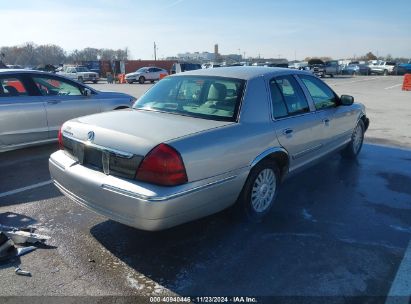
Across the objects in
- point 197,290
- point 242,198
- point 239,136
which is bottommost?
point 197,290

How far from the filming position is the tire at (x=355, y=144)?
6.36 m

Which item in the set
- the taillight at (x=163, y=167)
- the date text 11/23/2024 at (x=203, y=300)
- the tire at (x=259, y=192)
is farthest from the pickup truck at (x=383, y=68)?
the date text 11/23/2024 at (x=203, y=300)

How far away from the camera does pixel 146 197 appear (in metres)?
2.99

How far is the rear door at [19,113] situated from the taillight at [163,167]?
4.21 metres

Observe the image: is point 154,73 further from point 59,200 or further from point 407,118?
point 59,200

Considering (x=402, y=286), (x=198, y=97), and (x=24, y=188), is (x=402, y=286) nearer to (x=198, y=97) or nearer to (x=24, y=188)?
(x=198, y=97)

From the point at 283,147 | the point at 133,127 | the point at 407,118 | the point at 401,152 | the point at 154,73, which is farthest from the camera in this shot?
the point at 154,73

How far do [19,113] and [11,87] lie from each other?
1.59 feet

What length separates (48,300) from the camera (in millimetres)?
2795

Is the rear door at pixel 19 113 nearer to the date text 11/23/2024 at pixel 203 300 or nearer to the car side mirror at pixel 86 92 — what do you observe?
the car side mirror at pixel 86 92

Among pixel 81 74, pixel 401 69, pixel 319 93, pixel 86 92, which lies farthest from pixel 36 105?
pixel 401 69

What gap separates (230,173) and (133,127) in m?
0.98

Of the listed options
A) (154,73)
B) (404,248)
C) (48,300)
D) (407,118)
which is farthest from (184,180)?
(154,73)

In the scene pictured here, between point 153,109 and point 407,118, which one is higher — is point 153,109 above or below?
above
